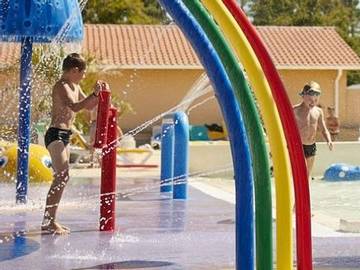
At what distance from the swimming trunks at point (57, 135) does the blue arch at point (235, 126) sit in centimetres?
271

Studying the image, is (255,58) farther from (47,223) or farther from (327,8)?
(327,8)

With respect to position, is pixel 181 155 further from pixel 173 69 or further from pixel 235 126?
pixel 173 69

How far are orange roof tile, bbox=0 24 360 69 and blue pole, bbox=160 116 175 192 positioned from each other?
14.9 meters

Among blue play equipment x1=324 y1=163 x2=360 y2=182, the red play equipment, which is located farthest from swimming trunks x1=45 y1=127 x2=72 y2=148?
blue play equipment x1=324 y1=163 x2=360 y2=182

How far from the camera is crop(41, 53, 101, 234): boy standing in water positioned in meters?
6.61

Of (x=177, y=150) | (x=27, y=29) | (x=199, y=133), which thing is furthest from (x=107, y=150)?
(x=199, y=133)

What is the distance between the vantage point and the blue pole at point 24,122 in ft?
27.2

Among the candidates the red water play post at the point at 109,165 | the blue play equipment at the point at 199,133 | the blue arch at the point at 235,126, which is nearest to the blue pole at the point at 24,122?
the red water play post at the point at 109,165

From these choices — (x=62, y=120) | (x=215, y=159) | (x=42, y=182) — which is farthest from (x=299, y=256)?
(x=215, y=159)

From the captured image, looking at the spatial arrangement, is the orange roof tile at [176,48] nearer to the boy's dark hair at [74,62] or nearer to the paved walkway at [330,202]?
the paved walkway at [330,202]

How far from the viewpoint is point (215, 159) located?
A: 1471 centimetres

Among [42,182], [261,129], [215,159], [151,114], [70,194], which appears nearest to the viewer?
[261,129]

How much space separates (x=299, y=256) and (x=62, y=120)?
315 cm

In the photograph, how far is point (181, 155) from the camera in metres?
9.38
